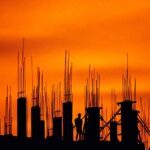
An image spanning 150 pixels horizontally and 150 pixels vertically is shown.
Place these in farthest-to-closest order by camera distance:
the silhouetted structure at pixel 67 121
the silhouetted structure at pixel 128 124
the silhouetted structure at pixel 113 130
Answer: the silhouetted structure at pixel 113 130 → the silhouetted structure at pixel 128 124 → the silhouetted structure at pixel 67 121

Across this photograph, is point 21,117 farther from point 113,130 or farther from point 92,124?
point 113,130

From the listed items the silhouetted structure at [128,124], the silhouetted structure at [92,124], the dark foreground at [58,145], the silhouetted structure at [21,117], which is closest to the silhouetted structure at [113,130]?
the silhouetted structure at [92,124]

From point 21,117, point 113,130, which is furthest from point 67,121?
point 113,130

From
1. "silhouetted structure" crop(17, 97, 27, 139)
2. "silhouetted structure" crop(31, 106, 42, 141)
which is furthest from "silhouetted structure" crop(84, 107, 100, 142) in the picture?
"silhouetted structure" crop(17, 97, 27, 139)

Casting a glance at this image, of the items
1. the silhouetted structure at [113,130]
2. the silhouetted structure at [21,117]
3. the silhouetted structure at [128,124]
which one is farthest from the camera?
the silhouetted structure at [113,130]

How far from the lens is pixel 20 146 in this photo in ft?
173

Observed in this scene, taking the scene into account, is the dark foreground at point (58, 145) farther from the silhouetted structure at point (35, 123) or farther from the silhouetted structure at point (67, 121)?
the silhouetted structure at point (35, 123)

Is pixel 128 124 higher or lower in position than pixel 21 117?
lower

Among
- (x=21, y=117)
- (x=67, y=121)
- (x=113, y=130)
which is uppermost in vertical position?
(x=21, y=117)

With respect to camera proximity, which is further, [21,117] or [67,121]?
[67,121]

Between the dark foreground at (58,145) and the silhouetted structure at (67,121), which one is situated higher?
the silhouetted structure at (67,121)

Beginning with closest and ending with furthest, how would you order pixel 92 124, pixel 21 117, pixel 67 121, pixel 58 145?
pixel 58 145, pixel 21 117, pixel 67 121, pixel 92 124

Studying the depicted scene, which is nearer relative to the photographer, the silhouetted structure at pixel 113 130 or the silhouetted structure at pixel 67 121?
the silhouetted structure at pixel 67 121

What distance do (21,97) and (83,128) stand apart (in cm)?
444
